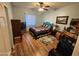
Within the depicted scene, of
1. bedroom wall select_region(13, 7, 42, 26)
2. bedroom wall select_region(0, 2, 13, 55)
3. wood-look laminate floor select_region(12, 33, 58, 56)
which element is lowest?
wood-look laminate floor select_region(12, 33, 58, 56)

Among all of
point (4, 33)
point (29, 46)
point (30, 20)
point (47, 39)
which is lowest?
point (29, 46)

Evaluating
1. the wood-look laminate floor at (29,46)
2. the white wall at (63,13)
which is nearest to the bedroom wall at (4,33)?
the wood-look laminate floor at (29,46)

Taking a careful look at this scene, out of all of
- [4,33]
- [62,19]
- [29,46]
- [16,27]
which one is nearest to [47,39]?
[29,46]

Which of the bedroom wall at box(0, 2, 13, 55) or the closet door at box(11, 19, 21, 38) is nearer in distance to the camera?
the bedroom wall at box(0, 2, 13, 55)

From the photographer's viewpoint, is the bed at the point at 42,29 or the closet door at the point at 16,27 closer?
the closet door at the point at 16,27

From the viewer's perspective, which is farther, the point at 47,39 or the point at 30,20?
the point at 47,39

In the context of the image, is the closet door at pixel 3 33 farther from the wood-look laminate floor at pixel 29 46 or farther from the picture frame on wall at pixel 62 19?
the picture frame on wall at pixel 62 19

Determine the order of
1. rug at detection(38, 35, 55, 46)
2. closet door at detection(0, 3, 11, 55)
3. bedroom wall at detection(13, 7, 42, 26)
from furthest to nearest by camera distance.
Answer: rug at detection(38, 35, 55, 46)
bedroom wall at detection(13, 7, 42, 26)
closet door at detection(0, 3, 11, 55)

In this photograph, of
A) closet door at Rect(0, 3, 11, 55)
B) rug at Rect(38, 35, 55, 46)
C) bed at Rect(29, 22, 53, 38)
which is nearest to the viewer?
closet door at Rect(0, 3, 11, 55)

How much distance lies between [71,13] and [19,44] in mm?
993

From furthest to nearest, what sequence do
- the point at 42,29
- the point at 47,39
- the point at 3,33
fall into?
the point at 47,39
the point at 42,29
the point at 3,33

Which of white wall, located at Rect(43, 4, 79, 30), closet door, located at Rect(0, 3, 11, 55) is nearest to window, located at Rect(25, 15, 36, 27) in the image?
white wall, located at Rect(43, 4, 79, 30)

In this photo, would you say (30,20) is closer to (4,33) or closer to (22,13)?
(22,13)

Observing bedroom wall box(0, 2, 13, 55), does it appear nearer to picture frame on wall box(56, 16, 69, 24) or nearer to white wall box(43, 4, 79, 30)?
white wall box(43, 4, 79, 30)
